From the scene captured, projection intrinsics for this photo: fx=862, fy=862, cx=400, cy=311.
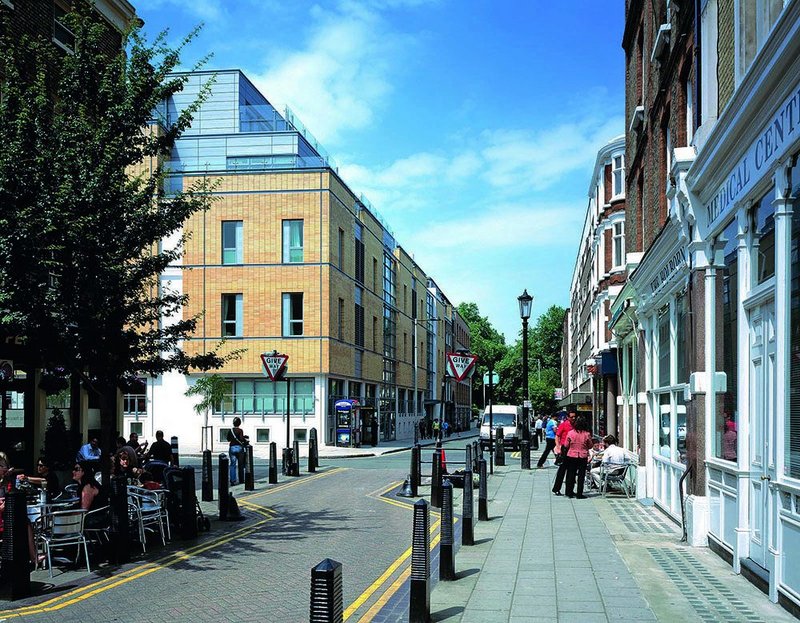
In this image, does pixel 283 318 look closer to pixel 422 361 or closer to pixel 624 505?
pixel 624 505

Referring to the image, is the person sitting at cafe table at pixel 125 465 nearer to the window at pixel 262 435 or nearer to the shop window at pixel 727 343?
the shop window at pixel 727 343

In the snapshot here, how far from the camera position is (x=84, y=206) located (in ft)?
39.3

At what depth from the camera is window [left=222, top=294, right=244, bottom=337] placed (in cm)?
4419

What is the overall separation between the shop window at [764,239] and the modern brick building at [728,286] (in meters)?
0.02

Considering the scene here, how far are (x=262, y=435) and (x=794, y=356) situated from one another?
125 ft

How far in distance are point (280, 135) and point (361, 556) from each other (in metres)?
40.9

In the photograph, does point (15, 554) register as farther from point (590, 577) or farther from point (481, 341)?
point (481, 341)

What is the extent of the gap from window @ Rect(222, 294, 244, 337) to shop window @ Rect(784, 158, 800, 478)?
38.2 meters

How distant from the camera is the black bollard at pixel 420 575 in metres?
7.44

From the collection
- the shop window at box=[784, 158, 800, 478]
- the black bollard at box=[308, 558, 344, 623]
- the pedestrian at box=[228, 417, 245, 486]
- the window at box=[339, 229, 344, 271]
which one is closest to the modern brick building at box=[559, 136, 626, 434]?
the pedestrian at box=[228, 417, 245, 486]

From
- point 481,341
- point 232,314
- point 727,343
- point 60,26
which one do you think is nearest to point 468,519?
point 727,343

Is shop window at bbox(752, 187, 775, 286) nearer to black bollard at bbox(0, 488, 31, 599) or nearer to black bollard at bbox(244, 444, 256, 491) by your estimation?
black bollard at bbox(0, 488, 31, 599)

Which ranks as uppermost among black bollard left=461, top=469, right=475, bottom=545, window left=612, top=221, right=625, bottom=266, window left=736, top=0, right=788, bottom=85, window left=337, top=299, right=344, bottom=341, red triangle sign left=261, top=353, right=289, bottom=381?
window left=612, top=221, right=625, bottom=266

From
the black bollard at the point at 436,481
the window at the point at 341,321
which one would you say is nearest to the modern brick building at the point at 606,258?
the black bollard at the point at 436,481
